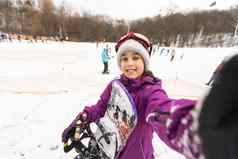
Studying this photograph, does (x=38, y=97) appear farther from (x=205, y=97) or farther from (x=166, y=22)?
(x=166, y=22)

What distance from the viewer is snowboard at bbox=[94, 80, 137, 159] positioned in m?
1.29

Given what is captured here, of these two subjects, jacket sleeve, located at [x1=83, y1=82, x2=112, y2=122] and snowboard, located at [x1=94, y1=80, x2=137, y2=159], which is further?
jacket sleeve, located at [x1=83, y1=82, x2=112, y2=122]

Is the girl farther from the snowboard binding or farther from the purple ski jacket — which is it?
the snowboard binding

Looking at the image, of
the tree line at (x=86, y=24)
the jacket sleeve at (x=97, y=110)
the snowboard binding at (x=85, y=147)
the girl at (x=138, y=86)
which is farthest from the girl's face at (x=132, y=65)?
the tree line at (x=86, y=24)

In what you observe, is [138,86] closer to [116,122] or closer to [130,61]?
[130,61]

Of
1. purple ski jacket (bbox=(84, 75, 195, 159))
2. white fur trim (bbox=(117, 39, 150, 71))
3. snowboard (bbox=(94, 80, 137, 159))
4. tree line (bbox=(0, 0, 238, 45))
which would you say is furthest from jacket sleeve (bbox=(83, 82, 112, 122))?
tree line (bbox=(0, 0, 238, 45))

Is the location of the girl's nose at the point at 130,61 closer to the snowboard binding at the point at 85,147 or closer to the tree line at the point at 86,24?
the snowboard binding at the point at 85,147

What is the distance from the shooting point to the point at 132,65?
134 centimetres

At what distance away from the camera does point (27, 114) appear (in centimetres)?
400

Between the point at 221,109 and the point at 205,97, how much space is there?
0.12ft

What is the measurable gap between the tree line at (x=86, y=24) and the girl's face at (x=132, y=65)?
48.3m

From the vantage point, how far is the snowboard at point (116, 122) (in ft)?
4.23

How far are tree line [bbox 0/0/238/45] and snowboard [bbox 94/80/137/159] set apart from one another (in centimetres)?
4819

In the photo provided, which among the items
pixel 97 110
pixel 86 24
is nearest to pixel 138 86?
pixel 97 110
